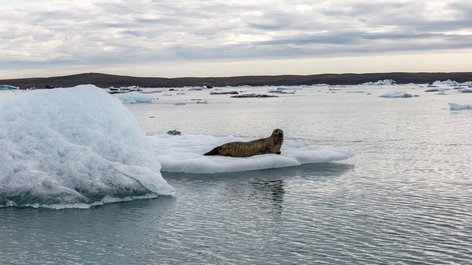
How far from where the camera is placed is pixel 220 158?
1387 centimetres

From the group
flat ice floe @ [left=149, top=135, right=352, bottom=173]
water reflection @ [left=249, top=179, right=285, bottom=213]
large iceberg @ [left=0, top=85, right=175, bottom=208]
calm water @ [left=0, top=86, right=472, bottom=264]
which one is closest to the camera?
calm water @ [left=0, top=86, right=472, bottom=264]

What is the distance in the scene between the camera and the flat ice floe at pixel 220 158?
1315 centimetres

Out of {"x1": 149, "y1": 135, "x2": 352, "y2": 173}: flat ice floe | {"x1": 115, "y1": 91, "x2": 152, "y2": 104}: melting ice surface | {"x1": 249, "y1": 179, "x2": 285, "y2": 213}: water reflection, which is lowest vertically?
{"x1": 249, "y1": 179, "x2": 285, "y2": 213}: water reflection

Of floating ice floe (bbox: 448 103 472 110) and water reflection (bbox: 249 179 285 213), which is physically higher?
floating ice floe (bbox: 448 103 472 110)

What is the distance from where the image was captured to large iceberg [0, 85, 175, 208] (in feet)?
32.3

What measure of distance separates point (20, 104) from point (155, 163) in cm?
277

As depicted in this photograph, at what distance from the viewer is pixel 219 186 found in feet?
37.3

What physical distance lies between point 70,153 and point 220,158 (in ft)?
13.9

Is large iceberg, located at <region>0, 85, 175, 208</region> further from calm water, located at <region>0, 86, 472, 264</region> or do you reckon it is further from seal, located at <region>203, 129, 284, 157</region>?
seal, located at <region>203, 129, 284, 157</region>

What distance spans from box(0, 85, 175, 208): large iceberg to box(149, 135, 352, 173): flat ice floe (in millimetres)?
1703

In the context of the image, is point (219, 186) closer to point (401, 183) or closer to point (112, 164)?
point (112, 164)

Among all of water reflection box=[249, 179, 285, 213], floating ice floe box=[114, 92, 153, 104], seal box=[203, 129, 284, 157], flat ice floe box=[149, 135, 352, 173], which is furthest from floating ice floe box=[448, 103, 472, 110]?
floating ice floe box=[114, 92, 153, 104]

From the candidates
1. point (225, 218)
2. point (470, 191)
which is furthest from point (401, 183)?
point (225, 218)

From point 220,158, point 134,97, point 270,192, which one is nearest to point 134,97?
point 134,97
